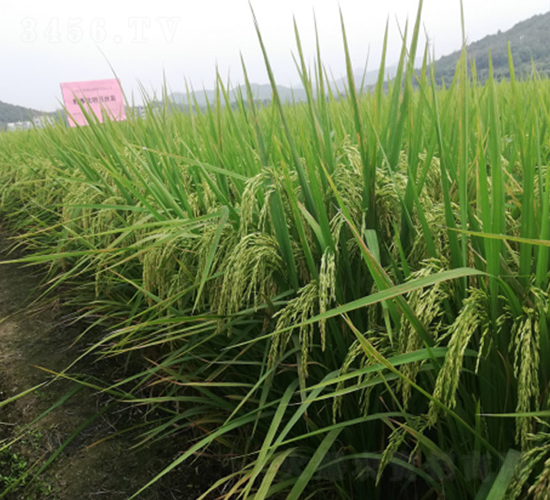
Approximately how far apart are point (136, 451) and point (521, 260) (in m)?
1.20

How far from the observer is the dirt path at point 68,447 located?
1.29 m

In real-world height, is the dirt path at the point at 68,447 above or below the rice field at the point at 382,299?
below

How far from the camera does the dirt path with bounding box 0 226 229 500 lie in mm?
1295

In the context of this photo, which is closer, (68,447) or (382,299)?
(382,299)

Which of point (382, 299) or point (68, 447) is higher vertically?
point (382, 299)

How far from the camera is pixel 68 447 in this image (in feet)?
4.80

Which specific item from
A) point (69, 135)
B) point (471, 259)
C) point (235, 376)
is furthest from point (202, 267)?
point (69, 135)

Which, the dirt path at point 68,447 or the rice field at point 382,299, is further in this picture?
the dirt path at point 68,447

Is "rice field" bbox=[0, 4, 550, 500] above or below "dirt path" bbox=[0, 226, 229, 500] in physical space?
above

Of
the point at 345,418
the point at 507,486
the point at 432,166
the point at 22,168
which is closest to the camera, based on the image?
the point at 507,486

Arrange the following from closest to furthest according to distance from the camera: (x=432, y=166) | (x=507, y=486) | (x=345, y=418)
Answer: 1. (x=507, y=486)
2. (x=345, y=418)
3. (x=432, y=166)

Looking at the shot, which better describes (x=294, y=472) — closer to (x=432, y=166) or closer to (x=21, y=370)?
(x=432, y=166)

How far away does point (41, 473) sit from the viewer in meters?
1.38

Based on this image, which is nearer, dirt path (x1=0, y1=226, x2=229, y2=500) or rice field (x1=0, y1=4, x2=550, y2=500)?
rice field (x1=0, y1=4, x2=550, y2=500)
